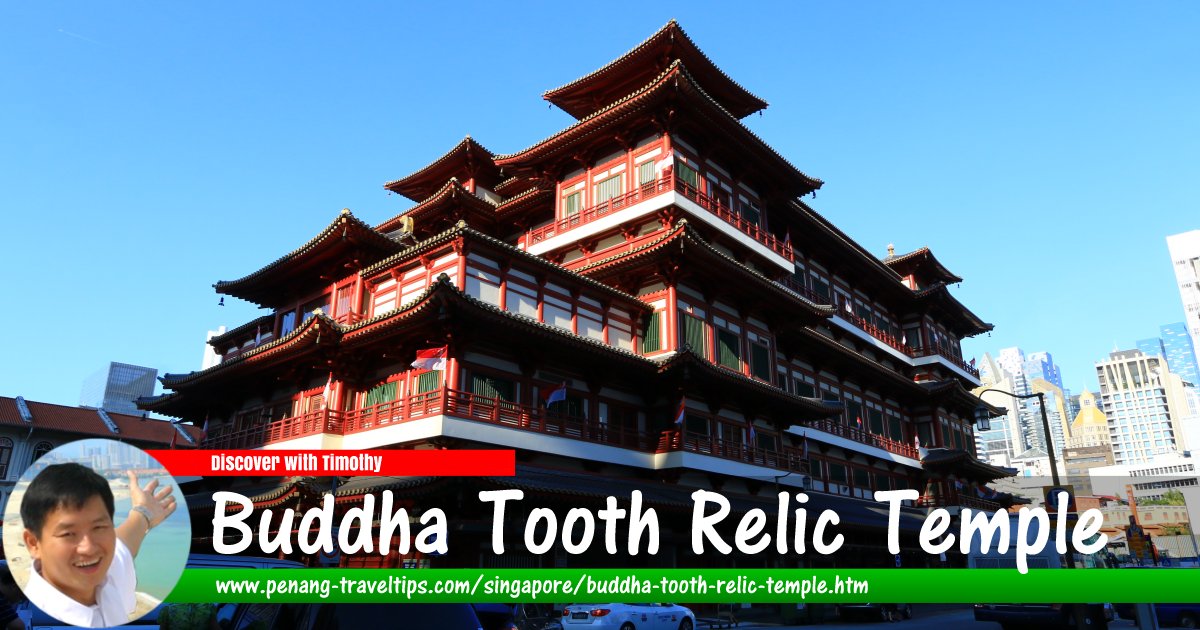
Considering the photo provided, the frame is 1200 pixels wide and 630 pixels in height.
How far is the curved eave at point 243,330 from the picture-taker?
3703 cm

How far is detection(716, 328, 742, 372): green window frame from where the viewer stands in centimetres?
3106

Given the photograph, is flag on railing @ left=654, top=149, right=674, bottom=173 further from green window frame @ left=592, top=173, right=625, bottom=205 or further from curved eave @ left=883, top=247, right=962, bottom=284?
curved eave @ left=883, top=247, right=962, bottom=284

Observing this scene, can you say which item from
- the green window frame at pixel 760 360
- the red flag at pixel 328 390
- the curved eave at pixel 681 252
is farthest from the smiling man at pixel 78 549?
the green window frame at pixel 760 360

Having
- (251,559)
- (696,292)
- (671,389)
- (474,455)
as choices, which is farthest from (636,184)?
(251,559)

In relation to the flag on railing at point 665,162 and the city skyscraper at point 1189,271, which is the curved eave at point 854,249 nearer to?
the flag on railing at point 665,162

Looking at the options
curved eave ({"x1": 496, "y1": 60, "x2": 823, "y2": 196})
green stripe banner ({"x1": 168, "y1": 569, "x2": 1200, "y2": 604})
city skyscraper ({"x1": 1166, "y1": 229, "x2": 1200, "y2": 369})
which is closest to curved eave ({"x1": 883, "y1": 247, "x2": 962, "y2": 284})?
curved eave ({"x1": 496, "y1": 60, "x2": 823, "y2": 196})

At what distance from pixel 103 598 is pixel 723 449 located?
25.5 m

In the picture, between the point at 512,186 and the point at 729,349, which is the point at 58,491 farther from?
the point at 512,186

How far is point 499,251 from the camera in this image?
26469 mm

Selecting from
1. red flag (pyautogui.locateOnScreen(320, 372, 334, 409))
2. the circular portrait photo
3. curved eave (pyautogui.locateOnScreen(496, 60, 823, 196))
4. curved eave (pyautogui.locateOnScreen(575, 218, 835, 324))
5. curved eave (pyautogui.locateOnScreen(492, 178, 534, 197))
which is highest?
curved eave (pyautogui.locateOnScreen(492, 178, 534, 197))

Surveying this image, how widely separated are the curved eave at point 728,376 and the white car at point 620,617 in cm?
871

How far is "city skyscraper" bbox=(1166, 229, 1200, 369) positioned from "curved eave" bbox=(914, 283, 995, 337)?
15697 cm

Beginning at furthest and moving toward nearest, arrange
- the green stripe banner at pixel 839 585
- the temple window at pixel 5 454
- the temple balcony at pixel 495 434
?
the temple window at pixel 5 454 < the temple balcony at pixel 495 434 < the green stripe banner at pixel 839 585

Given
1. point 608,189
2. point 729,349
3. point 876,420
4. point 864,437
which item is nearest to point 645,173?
point 608,189
